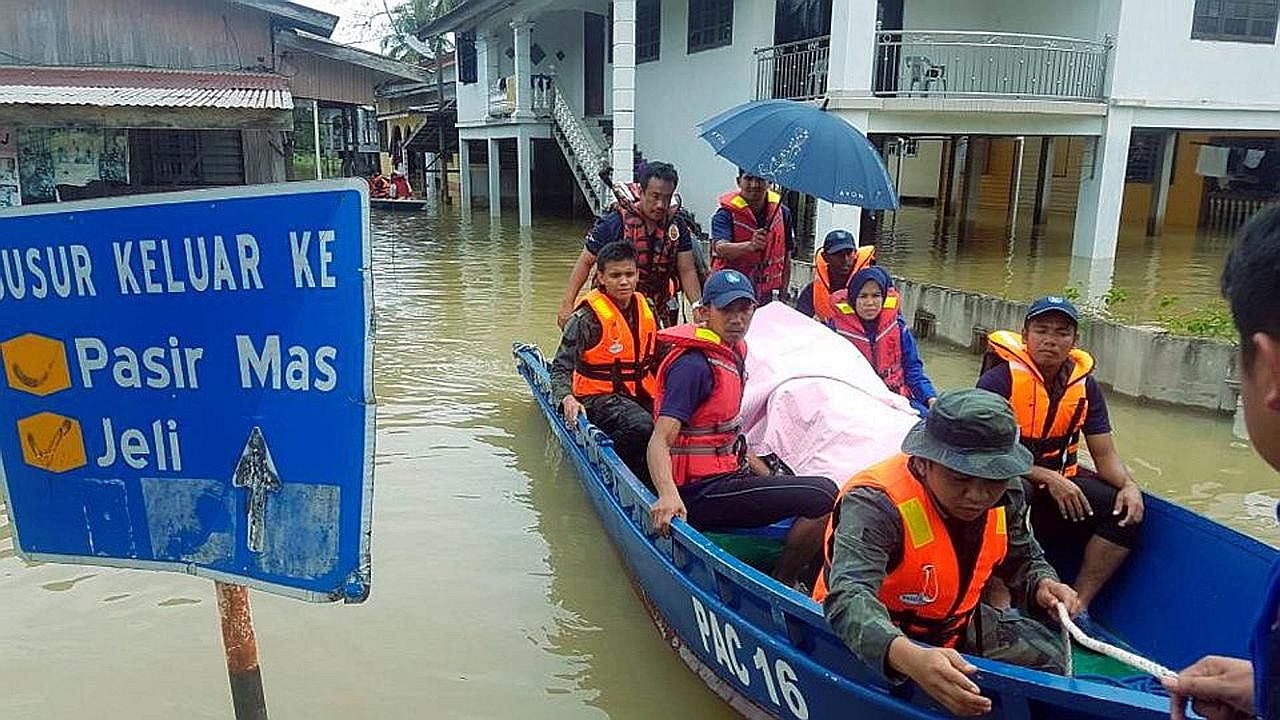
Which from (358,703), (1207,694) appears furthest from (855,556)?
(358,703)

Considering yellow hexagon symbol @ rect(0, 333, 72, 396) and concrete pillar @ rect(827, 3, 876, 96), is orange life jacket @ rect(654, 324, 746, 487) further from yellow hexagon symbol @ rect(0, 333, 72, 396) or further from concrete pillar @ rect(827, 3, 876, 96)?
concrete pillar @ rect(827, 3, 876, 96)

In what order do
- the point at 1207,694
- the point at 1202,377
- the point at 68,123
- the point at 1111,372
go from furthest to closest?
the point at 68,123 < the point at 1111,372 < the point at 1202,377 < the point at 1207,694

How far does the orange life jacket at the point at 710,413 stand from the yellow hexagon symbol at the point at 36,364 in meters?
2.19

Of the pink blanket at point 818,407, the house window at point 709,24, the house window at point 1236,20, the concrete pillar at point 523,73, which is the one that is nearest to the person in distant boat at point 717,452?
the pink blanket at point 818,407

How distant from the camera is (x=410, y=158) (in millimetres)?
37875

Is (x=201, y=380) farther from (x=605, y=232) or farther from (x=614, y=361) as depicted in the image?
(x=605, y=232)

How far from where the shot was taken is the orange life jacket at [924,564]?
2707 mm

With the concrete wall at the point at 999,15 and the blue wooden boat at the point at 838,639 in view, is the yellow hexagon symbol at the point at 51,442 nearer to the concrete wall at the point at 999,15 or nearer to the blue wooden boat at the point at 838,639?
the blue wooden boat at the point at 838,639

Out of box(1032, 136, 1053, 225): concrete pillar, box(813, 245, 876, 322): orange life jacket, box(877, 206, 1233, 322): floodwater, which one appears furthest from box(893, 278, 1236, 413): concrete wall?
box(1032, 136, 1053, 225): concrete pillar

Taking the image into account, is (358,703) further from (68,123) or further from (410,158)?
(410,158)

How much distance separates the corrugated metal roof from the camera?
885cm

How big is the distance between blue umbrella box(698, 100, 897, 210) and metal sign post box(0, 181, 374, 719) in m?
3.96

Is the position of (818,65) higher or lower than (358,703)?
higher

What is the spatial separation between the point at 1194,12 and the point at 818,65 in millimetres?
5494
